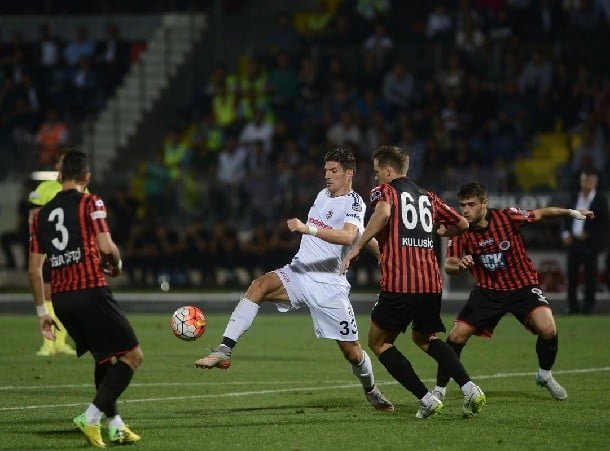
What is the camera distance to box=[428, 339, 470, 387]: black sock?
10602mm

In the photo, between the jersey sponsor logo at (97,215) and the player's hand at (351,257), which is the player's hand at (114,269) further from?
the player's hand at (351,257)

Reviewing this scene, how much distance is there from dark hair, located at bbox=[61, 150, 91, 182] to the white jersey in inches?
105

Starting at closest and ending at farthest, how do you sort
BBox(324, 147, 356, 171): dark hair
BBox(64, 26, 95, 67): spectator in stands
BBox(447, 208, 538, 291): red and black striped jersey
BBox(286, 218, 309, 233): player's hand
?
BBox(286, 218, 309, 233): player's hand → BBox(324, 147, 356, 171): dark hair → BBox(447, 208, 538, 291): red and black striped jersey → BBox(64, 26, 95, 67): spectator in stands

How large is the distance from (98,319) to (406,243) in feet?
9.07

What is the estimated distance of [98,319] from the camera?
9.18 meters

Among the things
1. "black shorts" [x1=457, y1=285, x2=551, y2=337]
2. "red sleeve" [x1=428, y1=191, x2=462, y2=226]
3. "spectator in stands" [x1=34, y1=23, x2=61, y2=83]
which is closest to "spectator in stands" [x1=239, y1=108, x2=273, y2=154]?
"spectator in stands" [x1=34, y1=23, x2=61, y2=83]

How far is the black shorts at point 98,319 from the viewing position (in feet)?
30.1

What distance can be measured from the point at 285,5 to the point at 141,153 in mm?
5100

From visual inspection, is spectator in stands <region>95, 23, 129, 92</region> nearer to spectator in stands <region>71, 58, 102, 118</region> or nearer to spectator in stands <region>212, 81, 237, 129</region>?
spectator in stands <region>71, 58, 102, 118</region>

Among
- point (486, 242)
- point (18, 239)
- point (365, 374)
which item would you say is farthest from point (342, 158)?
point (18, 239)

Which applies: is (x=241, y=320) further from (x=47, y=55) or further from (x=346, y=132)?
(x=47, y=55)

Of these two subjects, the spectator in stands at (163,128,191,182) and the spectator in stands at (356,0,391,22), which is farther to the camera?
the spectator in stands at (356,0,391,22)

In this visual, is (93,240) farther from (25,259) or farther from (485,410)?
(25,259)

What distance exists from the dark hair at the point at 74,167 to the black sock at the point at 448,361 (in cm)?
324
